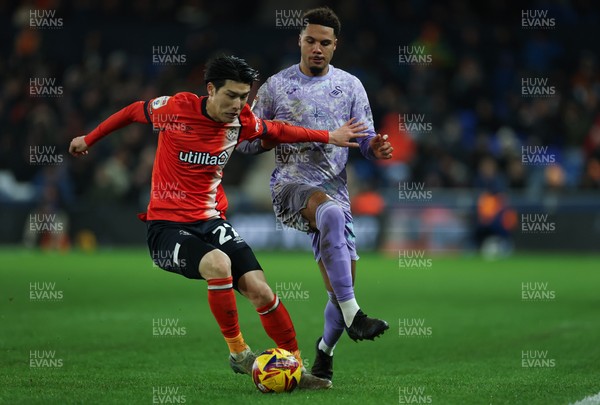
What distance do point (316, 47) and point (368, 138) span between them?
30.7 inches

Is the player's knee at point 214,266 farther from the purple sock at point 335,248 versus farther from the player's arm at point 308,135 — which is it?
the player's arm at point 308,135

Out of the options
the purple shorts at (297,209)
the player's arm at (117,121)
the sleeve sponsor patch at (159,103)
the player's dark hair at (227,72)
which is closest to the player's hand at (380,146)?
the purple shorts at (297,209)

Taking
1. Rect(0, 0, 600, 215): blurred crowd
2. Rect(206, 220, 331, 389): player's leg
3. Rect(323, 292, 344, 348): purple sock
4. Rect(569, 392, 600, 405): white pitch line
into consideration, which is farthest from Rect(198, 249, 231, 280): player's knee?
Rect(0, 0, 600, 215): blurred crowd

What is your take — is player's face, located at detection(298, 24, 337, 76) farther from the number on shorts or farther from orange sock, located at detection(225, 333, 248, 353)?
orange sock, located at detection(225, 333, 248, 353)

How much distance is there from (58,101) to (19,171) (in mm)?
1895

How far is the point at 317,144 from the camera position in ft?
26.5

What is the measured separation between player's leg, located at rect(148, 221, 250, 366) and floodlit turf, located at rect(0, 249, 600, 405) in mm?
464

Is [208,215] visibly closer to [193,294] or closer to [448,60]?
Result: [193,294]

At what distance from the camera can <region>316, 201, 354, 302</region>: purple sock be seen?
24.9 ft

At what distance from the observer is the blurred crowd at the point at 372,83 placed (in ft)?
76.0

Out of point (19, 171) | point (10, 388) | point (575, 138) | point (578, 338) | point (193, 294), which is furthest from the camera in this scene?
point (19, 171)

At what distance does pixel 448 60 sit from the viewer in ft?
82.8

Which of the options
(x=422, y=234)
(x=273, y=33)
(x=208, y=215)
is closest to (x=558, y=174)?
(x=422, y=234)

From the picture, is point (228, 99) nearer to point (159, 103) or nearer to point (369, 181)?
point (159, 103)
